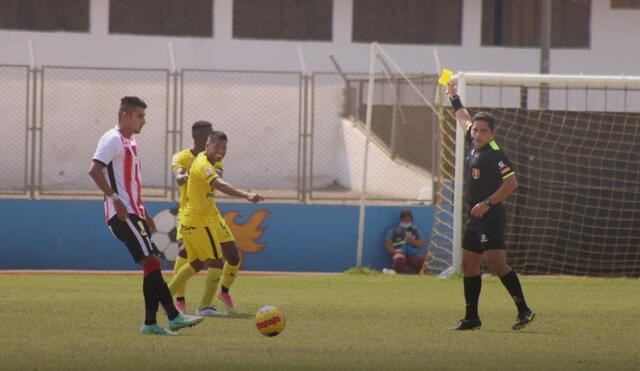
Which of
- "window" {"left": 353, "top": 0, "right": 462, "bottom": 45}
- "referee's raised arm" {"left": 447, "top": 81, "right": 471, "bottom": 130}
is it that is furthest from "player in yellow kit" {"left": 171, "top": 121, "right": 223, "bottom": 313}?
"window" {"left": 353, "top": 0, "right": 462, "bottom": 45}

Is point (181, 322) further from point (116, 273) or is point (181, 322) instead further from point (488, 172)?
point (116, 273)

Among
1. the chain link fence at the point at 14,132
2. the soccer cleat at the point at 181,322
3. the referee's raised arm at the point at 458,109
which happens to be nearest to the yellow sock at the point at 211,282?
the soccer cleat at the point at 181,322

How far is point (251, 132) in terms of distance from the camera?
77.4ft

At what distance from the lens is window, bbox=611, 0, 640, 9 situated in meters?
30.1

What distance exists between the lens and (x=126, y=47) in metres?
27.5

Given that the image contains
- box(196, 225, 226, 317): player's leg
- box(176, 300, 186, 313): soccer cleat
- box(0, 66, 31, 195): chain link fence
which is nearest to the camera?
box(196, 225, 226, 317): player's leg

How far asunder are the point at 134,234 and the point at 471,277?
10.6 ft

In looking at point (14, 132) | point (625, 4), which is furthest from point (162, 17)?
point (625, 4)

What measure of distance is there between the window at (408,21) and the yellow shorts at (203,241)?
58.5 feet

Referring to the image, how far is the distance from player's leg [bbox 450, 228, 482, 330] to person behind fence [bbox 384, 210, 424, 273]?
8.49 m

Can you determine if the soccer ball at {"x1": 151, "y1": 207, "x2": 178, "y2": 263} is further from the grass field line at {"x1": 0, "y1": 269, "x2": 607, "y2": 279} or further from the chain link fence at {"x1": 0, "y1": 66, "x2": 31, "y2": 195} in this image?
the chain link fence at {"x1": 0, "y1": 66, "x2": 31, "y2": 195}

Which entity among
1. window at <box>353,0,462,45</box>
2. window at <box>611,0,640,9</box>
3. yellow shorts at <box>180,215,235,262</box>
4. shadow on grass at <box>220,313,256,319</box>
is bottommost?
shadow on grass at <box>220,313,256,319</box>

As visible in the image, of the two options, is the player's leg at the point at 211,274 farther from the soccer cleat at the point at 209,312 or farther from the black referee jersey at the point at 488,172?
the black referee jersey at the point at 488,172

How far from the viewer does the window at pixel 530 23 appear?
29.8 metres
